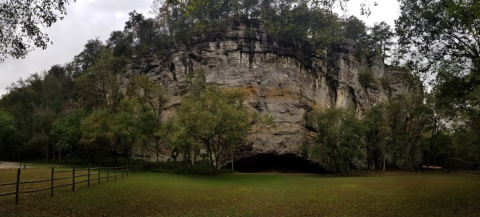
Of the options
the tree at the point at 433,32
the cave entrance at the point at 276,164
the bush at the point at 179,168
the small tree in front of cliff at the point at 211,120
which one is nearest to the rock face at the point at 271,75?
the cave entrance at the point at 276,164

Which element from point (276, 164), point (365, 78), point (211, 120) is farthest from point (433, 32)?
point (365, 78)

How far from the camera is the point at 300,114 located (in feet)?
151

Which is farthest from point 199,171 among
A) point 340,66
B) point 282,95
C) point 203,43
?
point 340,66

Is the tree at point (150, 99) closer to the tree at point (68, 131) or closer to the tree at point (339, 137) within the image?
the tree at point (68, 131)

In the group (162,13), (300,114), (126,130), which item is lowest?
(126,130)

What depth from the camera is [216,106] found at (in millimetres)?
30828

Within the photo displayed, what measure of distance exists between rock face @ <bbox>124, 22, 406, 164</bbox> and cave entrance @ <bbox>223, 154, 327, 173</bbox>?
4.66ft

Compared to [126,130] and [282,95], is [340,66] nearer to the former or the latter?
[282,95]

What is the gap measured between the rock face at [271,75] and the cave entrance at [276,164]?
4.66 feet

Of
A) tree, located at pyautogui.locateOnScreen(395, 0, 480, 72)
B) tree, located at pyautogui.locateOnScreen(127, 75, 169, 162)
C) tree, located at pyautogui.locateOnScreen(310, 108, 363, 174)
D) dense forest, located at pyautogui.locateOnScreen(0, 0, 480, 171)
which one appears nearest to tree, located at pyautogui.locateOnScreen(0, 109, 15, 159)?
dense forest, located at pyautogui.locateOnScreen(0, 0, 480, 171)

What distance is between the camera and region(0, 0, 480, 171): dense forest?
1510cm

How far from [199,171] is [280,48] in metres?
25.5

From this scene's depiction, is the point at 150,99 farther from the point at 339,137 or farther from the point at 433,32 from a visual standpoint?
the point at 433,32

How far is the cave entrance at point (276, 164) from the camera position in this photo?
147 feet
